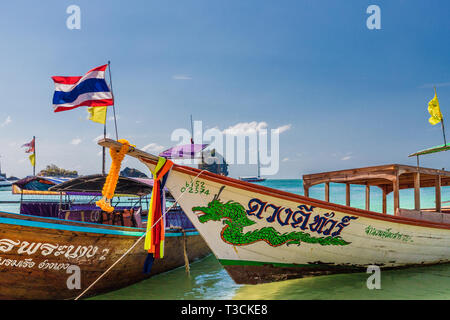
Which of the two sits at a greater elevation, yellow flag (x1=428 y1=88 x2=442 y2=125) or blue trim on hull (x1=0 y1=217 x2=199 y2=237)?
yellow flag (x1=428 y1=88 x2=442 y2=125)

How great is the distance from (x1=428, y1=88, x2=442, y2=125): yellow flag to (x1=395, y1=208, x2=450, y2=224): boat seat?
387 cm

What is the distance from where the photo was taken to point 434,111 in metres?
10.5

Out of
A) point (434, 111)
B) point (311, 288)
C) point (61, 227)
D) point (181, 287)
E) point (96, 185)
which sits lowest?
point (181, 287)

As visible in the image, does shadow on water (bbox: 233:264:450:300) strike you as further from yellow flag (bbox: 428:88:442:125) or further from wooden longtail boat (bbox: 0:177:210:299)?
yellow flag (bbox: 428:88:442:125)

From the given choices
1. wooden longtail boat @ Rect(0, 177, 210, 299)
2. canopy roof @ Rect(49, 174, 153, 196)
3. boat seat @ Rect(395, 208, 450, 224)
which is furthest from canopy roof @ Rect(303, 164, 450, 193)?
canopy roof @ Rect(49, 174, 153, 196)

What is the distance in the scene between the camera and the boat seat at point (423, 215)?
7538 millimetres

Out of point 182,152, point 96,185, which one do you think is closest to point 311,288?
point 96,185

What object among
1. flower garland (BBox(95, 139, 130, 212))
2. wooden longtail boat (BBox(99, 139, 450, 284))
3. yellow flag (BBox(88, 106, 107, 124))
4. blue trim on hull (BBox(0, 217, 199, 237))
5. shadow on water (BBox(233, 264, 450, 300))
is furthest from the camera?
yellow flag (BBox(88, 106, 107, 124))

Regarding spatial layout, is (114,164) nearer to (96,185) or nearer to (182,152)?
(96,185)

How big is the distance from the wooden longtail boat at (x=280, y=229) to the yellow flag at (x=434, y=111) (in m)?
4.93

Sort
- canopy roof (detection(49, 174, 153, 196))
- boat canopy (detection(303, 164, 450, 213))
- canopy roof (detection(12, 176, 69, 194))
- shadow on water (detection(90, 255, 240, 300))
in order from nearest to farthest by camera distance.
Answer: shadow on water (detection(90, 255, 240, 300)) → boat canopy (detection(303, 164, 450, 213)) → canopy roof (detection(49, 174, 153, 196)) → canopy roof (detection(12, 176, 69, 194))

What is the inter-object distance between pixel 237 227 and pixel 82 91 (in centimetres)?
480

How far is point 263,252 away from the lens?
6137mm

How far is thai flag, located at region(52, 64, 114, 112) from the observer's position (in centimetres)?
711
